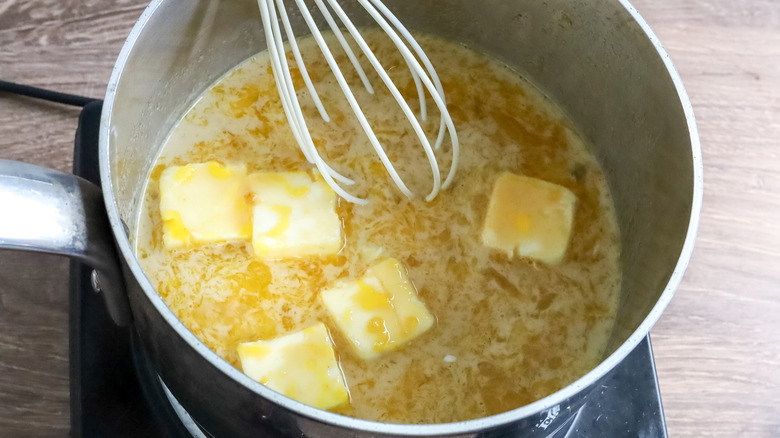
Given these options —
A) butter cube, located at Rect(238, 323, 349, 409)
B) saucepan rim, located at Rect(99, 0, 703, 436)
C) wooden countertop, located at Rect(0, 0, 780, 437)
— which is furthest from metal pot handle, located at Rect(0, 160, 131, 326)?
wooden countertop, located at Rect(0, 0, 780, 437)

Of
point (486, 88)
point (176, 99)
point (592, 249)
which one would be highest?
point (176, 99)

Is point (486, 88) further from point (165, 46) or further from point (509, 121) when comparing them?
point (165, 46)

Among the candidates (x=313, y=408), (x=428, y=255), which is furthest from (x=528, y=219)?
(x=313, y=408)

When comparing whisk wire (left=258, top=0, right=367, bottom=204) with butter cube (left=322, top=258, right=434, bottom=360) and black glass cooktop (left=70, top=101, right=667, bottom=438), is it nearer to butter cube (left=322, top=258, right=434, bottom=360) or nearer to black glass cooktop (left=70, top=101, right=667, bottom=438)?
butter cube (left=322, top=258, right=434, bottom=360)

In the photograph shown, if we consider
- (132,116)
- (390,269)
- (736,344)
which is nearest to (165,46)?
(132,116)

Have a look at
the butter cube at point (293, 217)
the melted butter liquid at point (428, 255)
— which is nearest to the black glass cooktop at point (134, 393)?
the melted butter liquid at point (428, 255)

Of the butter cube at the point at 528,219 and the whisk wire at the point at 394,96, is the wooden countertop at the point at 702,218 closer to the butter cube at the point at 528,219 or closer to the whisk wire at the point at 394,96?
the butter cube at the point at 528,219
